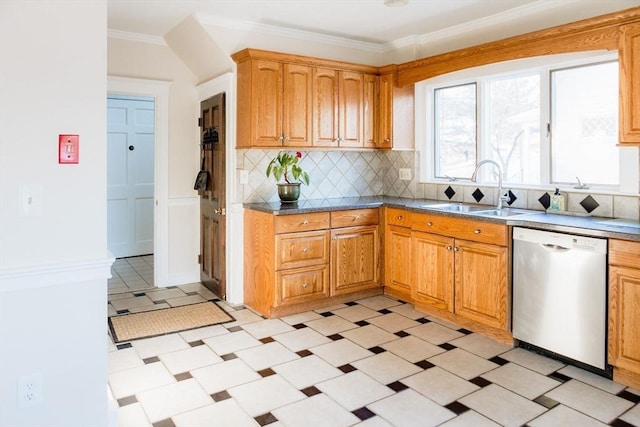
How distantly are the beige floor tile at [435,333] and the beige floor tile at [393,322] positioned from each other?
0.08 metres

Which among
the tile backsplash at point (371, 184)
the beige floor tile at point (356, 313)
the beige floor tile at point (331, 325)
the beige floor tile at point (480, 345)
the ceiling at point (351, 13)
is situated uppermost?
the ceiling at point (351, 13)

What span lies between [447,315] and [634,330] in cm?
142

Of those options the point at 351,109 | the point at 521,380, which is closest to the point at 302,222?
the point at 351,109

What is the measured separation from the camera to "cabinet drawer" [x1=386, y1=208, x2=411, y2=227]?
4344 millimetres

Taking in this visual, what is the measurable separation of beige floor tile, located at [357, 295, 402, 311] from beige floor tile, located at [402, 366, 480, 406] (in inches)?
52.4

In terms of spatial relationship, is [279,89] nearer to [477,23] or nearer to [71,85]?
[477,23]

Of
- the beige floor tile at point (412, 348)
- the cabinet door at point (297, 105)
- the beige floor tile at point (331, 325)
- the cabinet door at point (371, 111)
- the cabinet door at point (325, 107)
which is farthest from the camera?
the cabinet door at point (371, 111)

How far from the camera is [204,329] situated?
3.85 metres

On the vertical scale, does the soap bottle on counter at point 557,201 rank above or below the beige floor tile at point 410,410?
above

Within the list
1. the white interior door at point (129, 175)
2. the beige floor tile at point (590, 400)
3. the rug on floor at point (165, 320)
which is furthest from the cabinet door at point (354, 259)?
the white interior door at point (129, 175)

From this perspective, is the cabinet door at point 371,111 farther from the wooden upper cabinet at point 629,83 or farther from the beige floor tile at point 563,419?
the beige floor tile at point 563,419

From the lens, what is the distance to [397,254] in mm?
4535

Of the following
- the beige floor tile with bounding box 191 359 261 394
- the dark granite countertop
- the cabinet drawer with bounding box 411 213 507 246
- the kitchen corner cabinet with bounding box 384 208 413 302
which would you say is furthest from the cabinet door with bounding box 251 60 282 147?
the beige floor tile with bounding box 191 359 261 394

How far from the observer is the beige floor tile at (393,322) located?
3.86 metres
